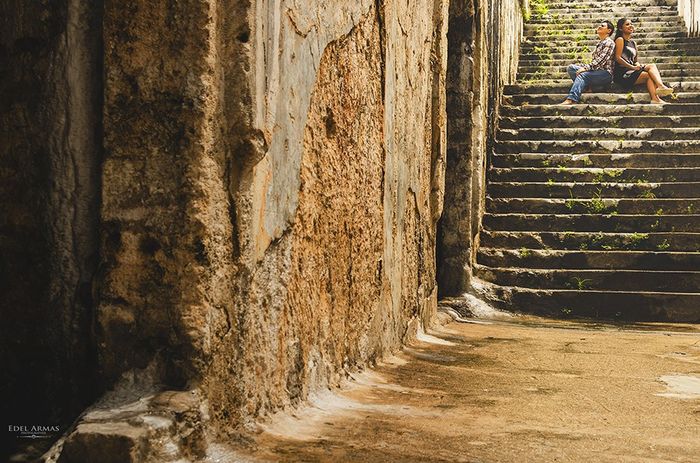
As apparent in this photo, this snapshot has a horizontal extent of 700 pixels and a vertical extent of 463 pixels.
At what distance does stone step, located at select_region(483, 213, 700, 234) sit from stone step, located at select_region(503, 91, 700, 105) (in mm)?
2236

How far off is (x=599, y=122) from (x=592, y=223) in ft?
6.35

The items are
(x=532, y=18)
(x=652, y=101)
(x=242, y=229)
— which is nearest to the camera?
(x=242, y=229)

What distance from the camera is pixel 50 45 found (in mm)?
1771

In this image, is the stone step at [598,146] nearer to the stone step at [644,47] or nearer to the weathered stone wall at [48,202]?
the stone step at [644,47]

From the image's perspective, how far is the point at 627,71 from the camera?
9.75 metres

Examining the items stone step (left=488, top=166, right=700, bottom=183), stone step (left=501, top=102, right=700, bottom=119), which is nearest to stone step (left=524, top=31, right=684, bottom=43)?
stone step (left=501, top=102, right=700, bottom=119)

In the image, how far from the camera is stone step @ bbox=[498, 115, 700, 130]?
8648 millimetres

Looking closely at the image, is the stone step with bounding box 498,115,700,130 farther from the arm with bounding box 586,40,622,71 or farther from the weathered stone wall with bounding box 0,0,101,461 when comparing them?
the weathered stone wall with bounding box 0,0,101,461

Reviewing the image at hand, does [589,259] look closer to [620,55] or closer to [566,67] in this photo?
[620,55]

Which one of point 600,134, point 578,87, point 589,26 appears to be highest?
point 589,26

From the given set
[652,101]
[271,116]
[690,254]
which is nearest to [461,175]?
[690,254]

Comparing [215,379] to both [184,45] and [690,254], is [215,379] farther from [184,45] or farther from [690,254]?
[690,254]

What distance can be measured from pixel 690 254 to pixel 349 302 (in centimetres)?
452

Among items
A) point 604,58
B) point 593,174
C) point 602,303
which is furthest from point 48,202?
point 604,58
